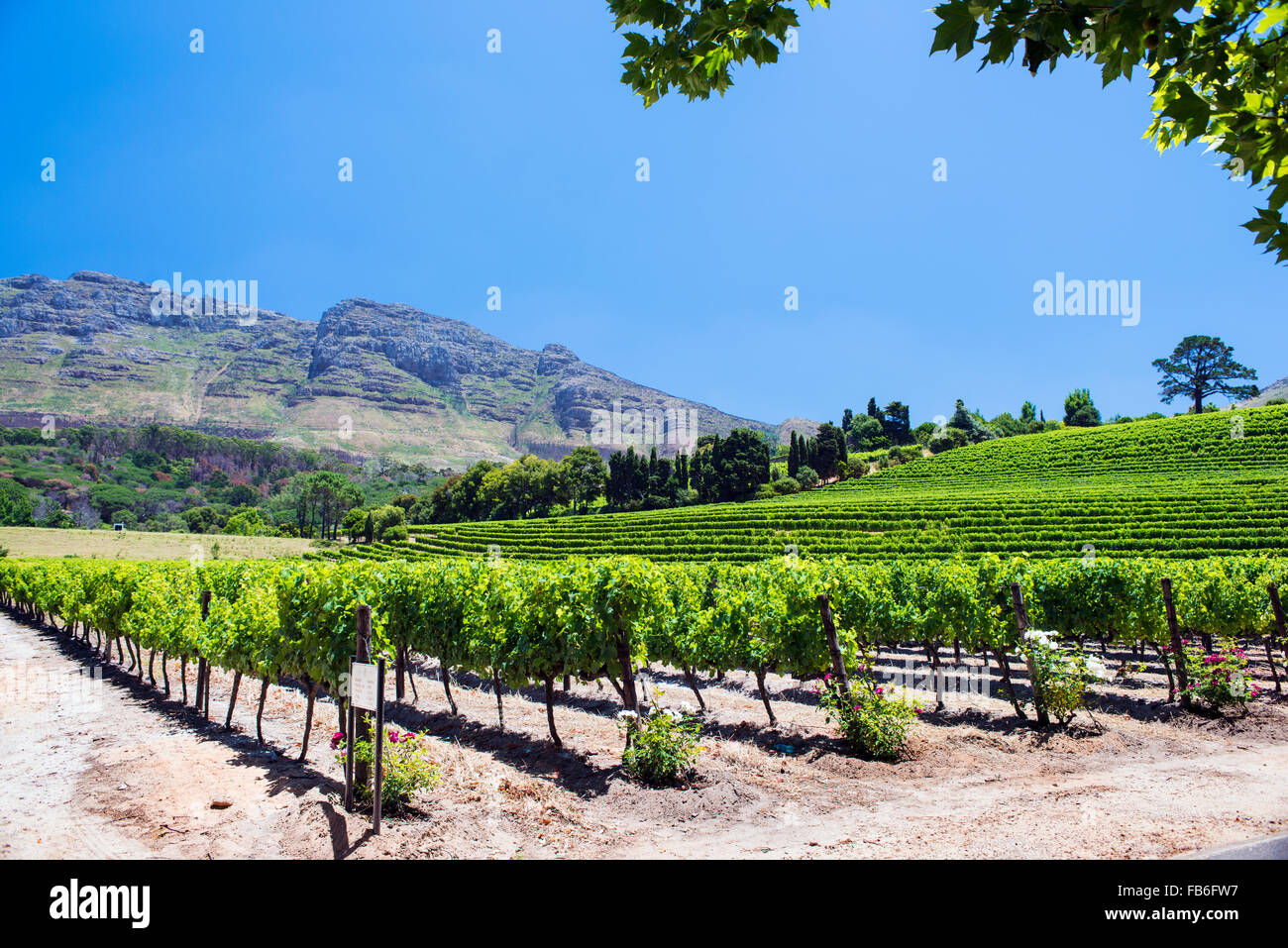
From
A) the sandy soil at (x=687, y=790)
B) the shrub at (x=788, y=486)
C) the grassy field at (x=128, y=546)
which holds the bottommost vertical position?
the grassy field at (x=128, y=546)

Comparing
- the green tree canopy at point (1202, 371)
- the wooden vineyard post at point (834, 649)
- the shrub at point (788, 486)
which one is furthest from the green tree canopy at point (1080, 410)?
the wooden vineyard post at point (834, 649)

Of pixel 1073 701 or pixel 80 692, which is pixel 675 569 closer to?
pixel 1073 701

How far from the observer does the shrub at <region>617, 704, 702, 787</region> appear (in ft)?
27.2

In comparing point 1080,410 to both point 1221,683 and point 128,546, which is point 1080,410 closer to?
point 1221,683

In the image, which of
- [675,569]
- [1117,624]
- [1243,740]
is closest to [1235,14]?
[1243,740]

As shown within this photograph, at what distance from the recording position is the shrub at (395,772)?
24.0ft

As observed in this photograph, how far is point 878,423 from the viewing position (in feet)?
384

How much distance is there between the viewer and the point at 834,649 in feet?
32.6

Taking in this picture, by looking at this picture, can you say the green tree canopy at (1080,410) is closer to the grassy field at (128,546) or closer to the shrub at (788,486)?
the shrub at (788,486)

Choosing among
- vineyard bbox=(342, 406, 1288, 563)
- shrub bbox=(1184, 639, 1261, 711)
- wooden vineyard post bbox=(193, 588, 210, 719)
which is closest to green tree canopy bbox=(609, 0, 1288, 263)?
shrub bbox=(1184, 639, 1261, 711)

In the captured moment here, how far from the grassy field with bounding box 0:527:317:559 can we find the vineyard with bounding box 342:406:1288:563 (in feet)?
49.5

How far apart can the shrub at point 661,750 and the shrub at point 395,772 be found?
258 cm

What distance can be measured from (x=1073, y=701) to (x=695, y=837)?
7.28 metres
